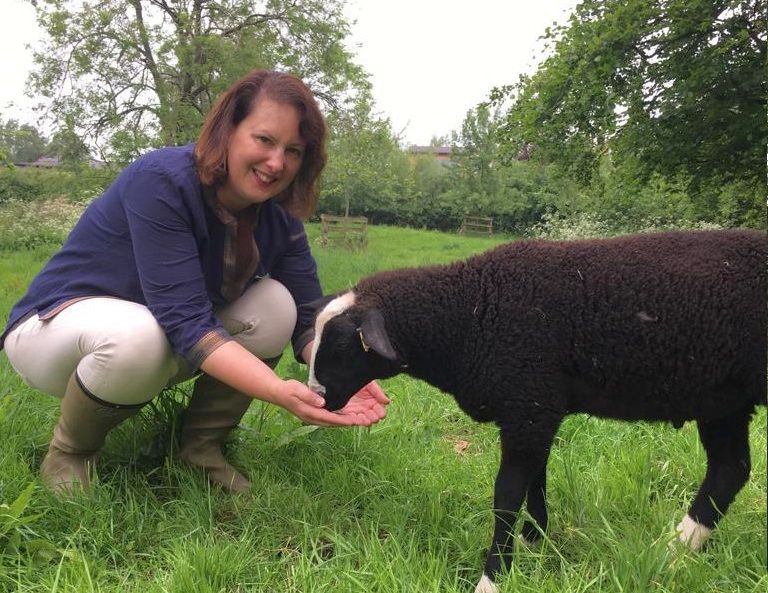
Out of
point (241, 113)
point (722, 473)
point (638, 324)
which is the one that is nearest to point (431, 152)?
point (241, 113)

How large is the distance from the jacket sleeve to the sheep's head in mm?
382

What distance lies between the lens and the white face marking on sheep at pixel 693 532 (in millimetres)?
2184

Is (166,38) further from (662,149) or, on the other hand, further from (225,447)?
(225,447)

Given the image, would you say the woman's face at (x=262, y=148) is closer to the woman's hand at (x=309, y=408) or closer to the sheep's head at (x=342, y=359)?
the sheep's head at (x=342, y=359)

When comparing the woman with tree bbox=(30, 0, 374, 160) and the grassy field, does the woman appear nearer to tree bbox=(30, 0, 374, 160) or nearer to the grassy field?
the grassy field

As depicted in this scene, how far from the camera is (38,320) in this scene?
8.07 ft

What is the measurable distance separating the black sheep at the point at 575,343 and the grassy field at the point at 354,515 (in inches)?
7.3

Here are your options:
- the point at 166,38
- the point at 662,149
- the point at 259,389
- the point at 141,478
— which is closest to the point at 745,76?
the point at 662,149

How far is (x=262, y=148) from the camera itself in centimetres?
240

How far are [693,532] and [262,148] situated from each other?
2.26m

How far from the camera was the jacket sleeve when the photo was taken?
90.0 inches

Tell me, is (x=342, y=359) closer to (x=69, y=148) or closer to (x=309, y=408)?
(x=309, y=408)

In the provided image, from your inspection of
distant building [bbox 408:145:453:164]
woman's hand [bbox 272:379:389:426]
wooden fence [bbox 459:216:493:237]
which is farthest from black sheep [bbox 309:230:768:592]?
distant building [bbox 408:145:453:164]

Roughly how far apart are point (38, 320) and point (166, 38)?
41.6 ft
